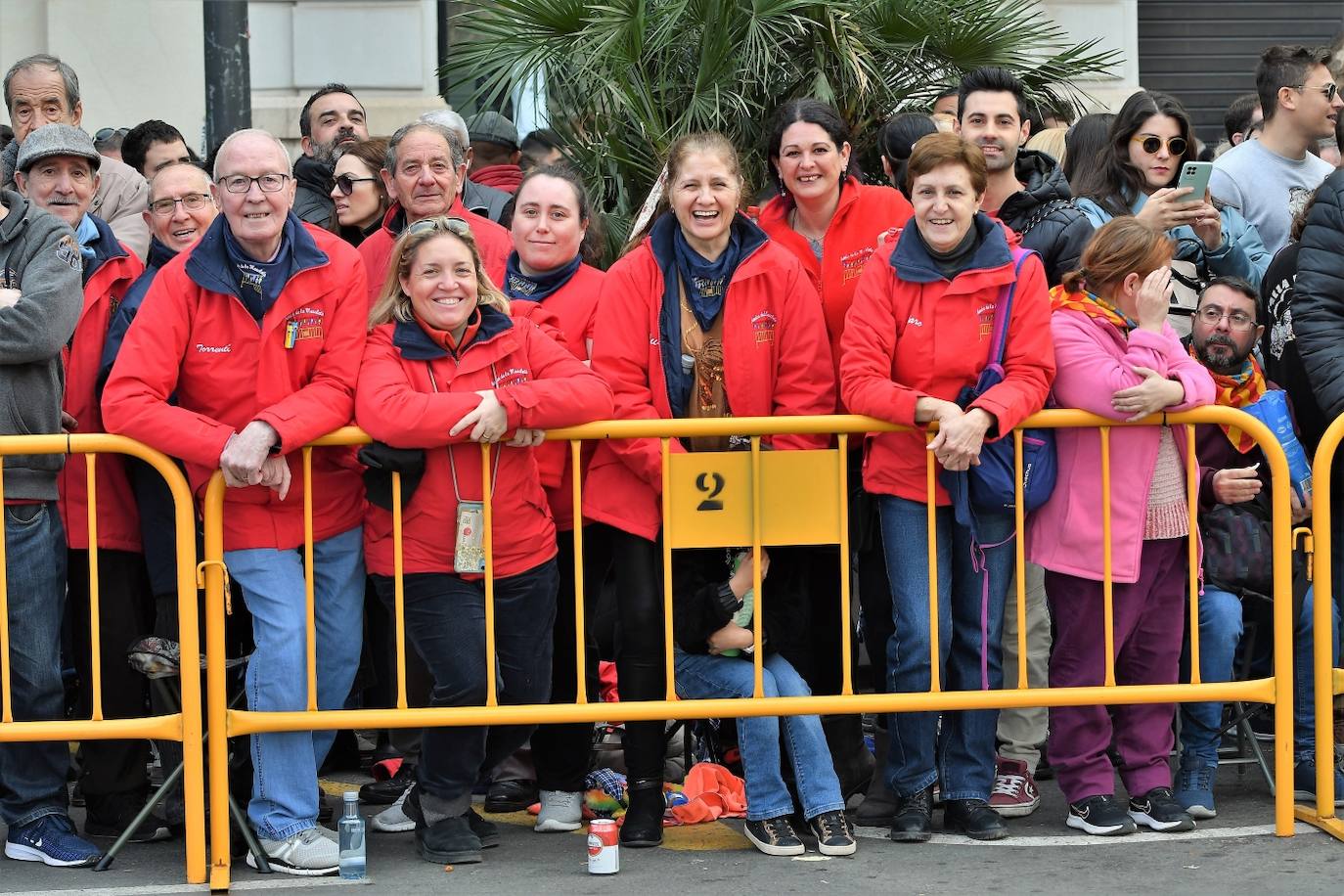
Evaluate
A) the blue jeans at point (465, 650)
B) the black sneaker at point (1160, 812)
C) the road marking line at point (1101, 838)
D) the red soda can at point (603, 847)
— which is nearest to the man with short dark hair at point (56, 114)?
the blue jeans at point (465, 650)

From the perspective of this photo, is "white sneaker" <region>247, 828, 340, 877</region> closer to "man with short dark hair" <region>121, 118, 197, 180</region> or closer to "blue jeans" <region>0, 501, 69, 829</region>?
"blue jeans" <region>0, 501, 69, 829</region>

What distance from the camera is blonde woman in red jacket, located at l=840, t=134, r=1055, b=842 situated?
605cm

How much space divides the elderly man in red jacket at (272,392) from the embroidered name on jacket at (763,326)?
4.17 ft

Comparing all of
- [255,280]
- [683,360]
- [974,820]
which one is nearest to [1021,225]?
[683,360]

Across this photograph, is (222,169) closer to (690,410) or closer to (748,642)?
(690,410)

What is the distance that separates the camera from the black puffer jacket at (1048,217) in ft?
22.7

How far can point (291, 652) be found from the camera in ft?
19.5

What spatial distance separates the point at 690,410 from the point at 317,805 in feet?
5.80

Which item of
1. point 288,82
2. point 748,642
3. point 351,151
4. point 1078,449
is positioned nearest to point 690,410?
point 748,642

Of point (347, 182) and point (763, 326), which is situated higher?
point (347, 182)

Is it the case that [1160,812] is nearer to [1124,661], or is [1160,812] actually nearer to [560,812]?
[1124,661]

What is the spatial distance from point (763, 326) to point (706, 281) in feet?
0.81

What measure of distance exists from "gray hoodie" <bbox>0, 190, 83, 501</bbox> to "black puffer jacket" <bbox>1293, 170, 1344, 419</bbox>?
4.22 meters

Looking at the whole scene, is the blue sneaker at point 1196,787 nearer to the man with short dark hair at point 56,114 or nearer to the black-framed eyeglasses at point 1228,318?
the black-framed eyeglasses at point 1228,318
